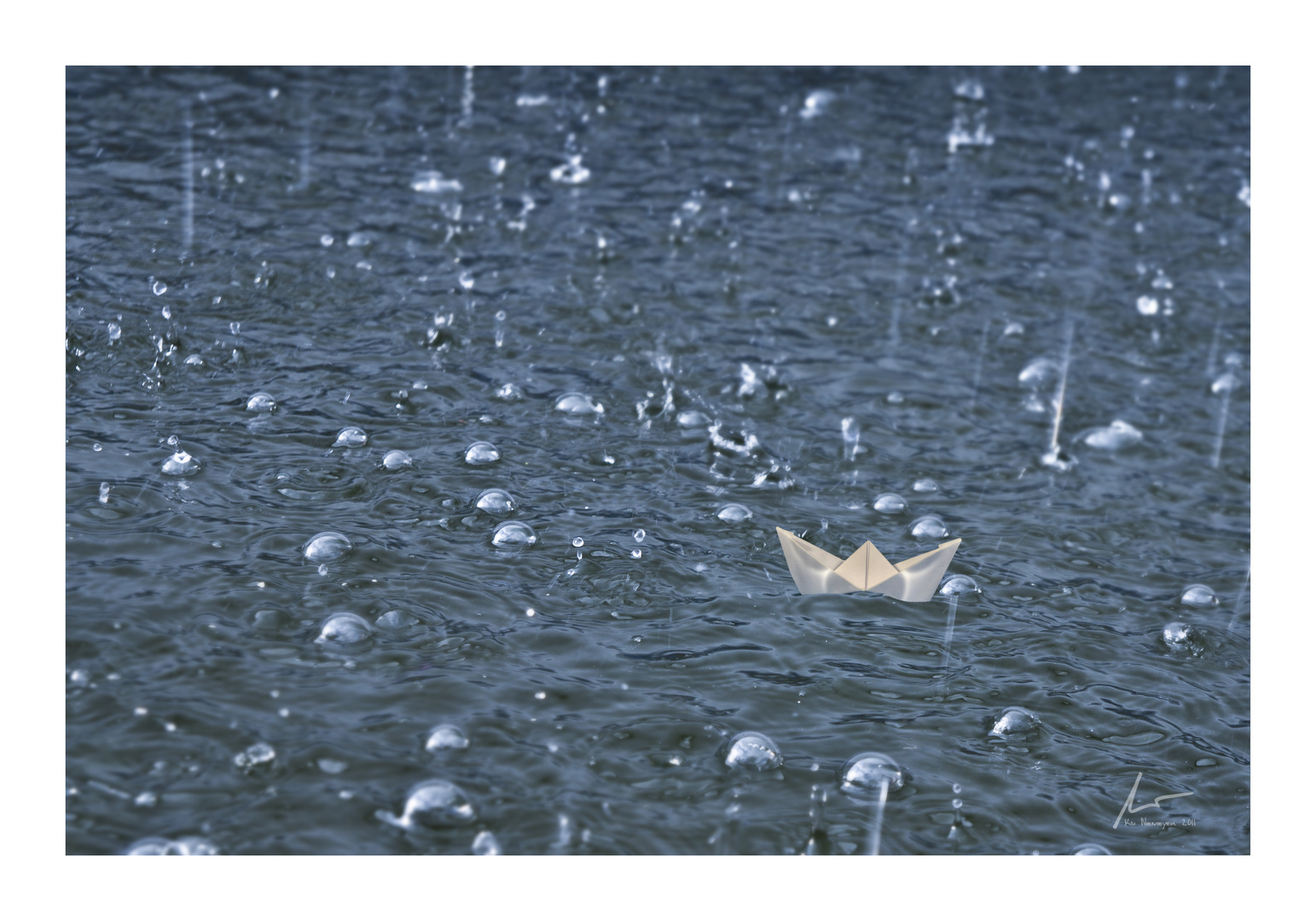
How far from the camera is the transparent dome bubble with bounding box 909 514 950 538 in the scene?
4.66 meters

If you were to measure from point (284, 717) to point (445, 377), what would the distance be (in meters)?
2.19

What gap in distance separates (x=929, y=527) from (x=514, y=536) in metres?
1.59

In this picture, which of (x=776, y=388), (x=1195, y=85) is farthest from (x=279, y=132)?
(x=1195, y=85)

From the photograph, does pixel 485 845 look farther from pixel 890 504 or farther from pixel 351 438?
pixel 890 504

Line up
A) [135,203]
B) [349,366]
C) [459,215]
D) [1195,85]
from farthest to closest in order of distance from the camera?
[1195,85]
[459,215]
[135,203]
[349,366]

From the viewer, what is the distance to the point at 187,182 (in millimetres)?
6414

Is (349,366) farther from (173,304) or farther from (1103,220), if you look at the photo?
(1103,220)

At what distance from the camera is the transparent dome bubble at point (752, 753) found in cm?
343

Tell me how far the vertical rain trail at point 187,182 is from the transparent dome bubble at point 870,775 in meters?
4.07

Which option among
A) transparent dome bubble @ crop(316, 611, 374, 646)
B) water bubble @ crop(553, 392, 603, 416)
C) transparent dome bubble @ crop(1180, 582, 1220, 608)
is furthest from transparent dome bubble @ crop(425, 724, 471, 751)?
transparent dome bubble @ crop(1180, 582, 1220, 608)

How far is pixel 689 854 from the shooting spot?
3148 millimetres

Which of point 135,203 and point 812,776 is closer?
point 812,776

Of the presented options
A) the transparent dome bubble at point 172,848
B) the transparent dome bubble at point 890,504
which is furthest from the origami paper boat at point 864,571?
the transparent dome bubble at point 172,848

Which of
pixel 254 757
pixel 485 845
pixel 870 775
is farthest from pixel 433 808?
pixel 870 775
